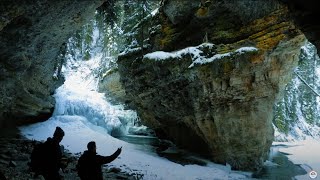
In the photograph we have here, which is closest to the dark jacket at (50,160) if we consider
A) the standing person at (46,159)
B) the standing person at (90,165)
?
the standing person at (46,159)

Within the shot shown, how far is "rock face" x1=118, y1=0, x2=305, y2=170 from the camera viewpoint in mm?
14688

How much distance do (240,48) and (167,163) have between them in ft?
19.7

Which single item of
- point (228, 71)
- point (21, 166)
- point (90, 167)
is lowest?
point (21, 166)

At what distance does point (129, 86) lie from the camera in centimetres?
1997

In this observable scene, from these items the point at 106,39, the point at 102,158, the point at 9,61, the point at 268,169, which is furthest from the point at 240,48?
the point at 106,39

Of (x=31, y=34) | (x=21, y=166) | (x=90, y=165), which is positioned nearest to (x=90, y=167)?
(x=90, y=165)

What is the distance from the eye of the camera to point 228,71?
14844 mm

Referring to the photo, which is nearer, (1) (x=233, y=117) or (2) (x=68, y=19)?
(2) (x=68, y=19)

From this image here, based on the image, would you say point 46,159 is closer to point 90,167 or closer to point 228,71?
point 90,167

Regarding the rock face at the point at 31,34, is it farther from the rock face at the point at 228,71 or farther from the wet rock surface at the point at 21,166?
the rock face at the point at 228,71

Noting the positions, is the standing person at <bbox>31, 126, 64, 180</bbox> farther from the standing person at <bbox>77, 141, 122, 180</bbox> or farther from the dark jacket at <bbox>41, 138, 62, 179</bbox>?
the standing person at <bbox>77, 141, 122, 180</bbox>

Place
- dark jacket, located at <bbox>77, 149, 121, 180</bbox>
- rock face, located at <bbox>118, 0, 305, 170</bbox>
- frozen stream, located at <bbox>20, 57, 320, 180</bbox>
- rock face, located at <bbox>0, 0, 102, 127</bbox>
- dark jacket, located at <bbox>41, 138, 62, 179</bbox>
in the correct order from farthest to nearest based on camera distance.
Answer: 1. rock face, located at <bbox>118, 0, 305, 170</bbox>
2. frozen stream, located at <bbox>20, 57, 320, 180</bbox>
3. rock face, located at <bbox>0, 0, 102, 127</bbox>
4. dark jacket, located at <bbox>41, 138, 62, 179</bbox>
5. dark jacket, located at <bbox>77, 149, 121, 180</bbox>

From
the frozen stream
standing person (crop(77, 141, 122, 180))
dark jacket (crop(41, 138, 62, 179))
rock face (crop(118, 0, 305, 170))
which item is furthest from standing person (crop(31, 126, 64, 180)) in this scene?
rock face (crop(118, 0, 305, 170))

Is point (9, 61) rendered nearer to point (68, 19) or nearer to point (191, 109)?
point (68, 19)
